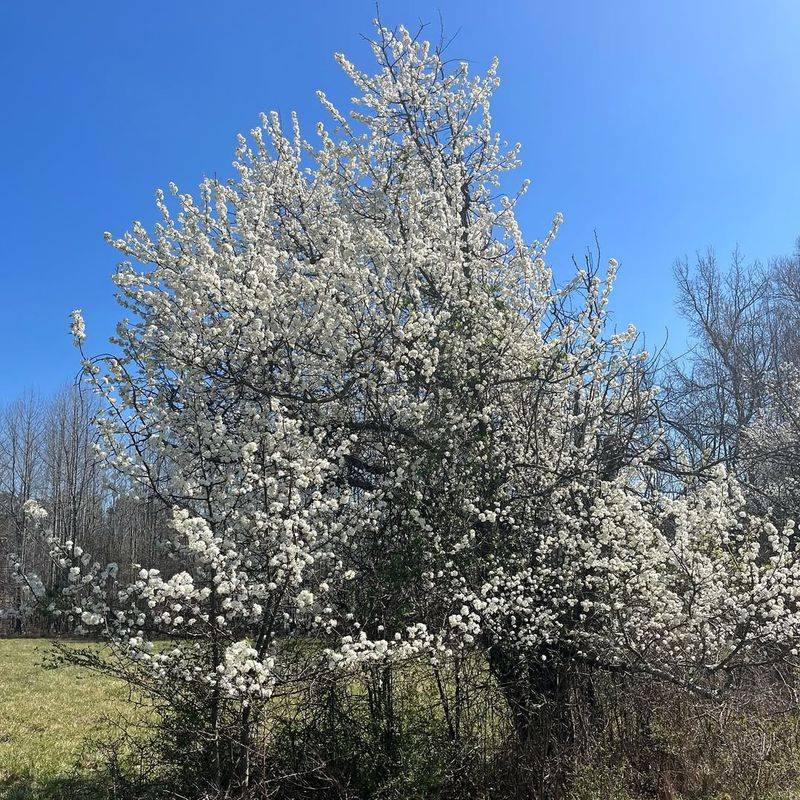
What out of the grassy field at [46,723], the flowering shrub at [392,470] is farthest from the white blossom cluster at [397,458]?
the grassy field at [46,723]

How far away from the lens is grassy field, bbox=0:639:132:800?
622 centimetres

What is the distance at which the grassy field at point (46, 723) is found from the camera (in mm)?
6223

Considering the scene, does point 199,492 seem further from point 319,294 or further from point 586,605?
point 586,605

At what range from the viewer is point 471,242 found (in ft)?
22.3

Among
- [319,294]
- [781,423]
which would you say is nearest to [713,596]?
[319,294]

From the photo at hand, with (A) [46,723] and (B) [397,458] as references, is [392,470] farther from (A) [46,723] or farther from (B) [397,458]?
(A) [46,723]

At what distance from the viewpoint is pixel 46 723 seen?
902 cm

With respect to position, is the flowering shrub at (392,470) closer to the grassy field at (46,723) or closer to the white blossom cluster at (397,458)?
the white blossom cluster at (397,458)

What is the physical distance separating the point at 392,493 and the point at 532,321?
8.04 ft

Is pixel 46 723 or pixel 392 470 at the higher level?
pixel 392 470

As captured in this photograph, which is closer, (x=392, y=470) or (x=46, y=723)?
(x=392, y=470)

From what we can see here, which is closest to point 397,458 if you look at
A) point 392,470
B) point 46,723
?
point 392,470

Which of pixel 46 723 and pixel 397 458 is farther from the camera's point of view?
pixel 46 723

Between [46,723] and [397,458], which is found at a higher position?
[397,458]
